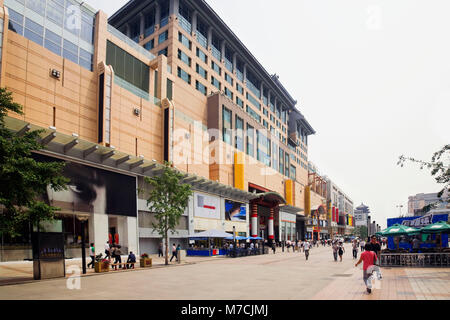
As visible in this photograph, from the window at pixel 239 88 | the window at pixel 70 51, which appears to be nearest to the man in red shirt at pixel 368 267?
the window at pixel 70 51

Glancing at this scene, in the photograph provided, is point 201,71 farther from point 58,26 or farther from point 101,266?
point 101,266

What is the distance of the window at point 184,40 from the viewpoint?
53406 millimetres

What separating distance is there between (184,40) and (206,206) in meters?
25.4

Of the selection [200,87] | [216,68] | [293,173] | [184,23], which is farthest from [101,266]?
[293,173]

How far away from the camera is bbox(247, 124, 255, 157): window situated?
2702 inches

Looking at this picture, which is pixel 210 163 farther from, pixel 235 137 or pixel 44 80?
pixel 44 80

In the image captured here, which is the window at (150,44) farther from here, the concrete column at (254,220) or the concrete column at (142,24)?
the concrete column at (254,220)

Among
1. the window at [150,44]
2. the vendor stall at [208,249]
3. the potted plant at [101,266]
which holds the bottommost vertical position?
the vendor stall at [208,249]

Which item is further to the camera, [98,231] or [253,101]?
[253,101]

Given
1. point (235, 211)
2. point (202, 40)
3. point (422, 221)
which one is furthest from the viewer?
point (235, 211)

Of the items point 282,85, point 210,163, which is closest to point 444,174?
point 210,163

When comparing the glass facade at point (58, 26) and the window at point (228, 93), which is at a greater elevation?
the window at point (228, 93)

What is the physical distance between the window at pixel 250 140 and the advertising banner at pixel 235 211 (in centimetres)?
1142

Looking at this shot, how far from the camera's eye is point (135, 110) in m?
39.3
